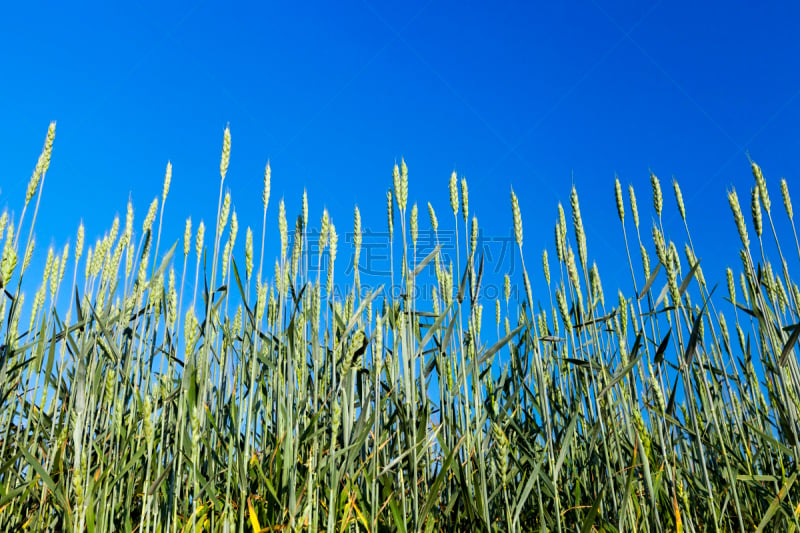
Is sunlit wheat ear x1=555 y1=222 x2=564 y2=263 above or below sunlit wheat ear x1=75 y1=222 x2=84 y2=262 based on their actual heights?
below

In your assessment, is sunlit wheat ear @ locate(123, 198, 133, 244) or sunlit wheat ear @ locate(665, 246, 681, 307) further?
sunlit wheat ear @ locate(123, 198, 133, 244)

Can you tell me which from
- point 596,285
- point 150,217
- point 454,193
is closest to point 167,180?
point 150,217

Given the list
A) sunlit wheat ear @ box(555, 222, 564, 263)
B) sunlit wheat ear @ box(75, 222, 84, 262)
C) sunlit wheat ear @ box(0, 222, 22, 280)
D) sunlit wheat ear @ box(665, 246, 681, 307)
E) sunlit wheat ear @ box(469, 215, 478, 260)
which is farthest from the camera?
sunlit wheat ear @ box(75, 222, 84, 262)

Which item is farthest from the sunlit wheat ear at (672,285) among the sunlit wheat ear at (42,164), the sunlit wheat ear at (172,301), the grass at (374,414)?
the sunlit wheat ear at (42,164)

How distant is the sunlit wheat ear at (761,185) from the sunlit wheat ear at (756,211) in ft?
0.07

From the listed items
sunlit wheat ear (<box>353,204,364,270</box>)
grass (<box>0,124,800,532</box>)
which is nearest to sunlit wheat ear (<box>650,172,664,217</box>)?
grass (<box>0,124,800,532</box>)

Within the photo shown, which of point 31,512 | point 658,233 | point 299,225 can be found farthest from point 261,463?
point 658,233

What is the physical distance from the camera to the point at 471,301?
1.60 meters

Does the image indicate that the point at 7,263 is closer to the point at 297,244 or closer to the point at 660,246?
the point at 297,244

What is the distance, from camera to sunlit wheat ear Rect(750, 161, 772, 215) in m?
1.76

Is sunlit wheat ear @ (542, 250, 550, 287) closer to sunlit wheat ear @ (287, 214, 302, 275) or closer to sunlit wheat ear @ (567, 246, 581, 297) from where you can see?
sunlit wheat ear @ (567, 246, 581, 297)

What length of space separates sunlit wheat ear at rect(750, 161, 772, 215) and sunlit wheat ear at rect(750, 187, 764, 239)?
20mm

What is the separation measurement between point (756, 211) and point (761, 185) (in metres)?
0.13

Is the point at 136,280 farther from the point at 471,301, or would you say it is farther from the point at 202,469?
the point at 471,301
